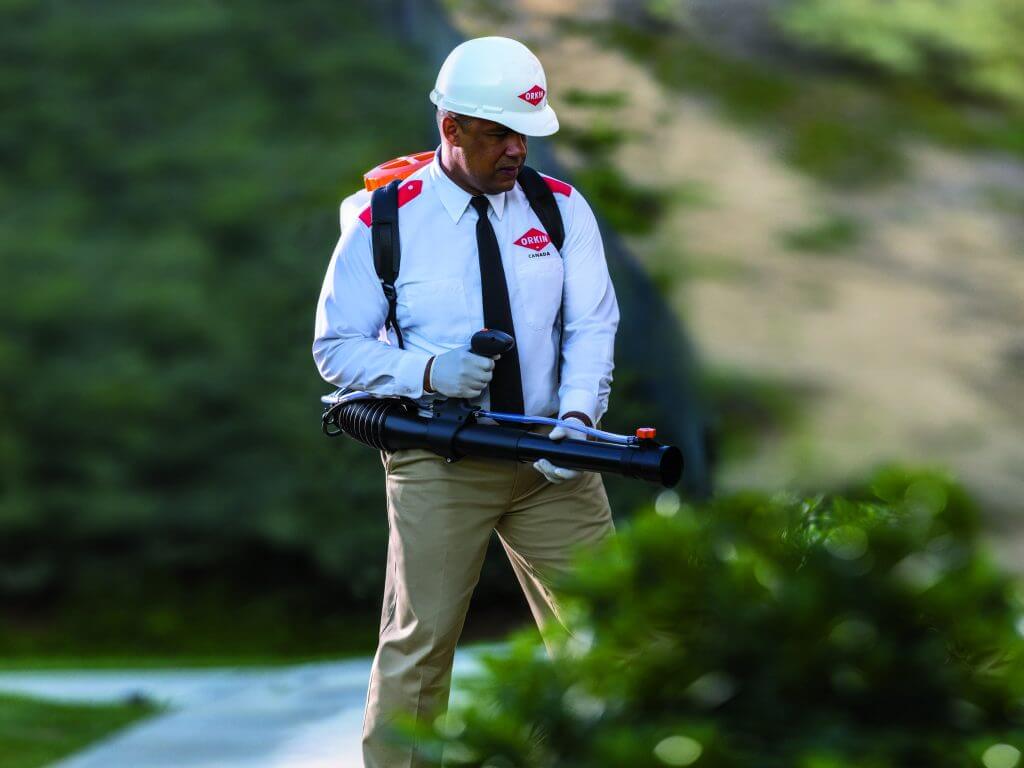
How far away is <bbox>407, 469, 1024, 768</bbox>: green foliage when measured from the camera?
181 centimetres

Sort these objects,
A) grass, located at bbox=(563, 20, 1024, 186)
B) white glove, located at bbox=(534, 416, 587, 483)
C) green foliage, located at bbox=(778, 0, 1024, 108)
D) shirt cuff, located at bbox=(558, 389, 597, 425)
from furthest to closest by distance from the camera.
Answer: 1. grass, located at bbox=(563, 20, 1024, 186)
2. green foliage, located at bbox=(778, 0, 1024, 108)
3. shirt cuff, located at bbox=(558, 389, 597, 425)
4. white glove, located at bbox=(534, 416, 587, 483)

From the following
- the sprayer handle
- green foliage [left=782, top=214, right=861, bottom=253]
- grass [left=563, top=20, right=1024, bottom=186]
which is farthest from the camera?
green foliage [left=782, top=214, right=861, bottom=253]

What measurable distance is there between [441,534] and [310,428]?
14.1 ft

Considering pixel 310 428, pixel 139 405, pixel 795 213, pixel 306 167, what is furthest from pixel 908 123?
pixel 139 405

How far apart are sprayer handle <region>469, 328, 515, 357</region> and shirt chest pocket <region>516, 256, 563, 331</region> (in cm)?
20

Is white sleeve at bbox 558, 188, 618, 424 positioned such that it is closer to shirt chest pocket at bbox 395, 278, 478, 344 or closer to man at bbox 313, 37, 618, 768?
man at bbox 313, 37, 618, 768

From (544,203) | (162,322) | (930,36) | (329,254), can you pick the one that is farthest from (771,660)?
(162,322)

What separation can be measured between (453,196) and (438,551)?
0.76 m

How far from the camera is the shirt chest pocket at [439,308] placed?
10.7ft

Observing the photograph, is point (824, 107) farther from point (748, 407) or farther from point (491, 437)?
point (491, 437)

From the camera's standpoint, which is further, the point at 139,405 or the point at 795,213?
the point at 139,405

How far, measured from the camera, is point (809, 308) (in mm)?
7258

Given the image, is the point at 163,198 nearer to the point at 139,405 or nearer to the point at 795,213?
the point at 139,405

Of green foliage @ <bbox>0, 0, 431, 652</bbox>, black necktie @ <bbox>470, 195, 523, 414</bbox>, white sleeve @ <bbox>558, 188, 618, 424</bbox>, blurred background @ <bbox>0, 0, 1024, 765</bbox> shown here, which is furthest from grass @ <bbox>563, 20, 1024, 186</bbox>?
black necktie @ <bbox>470, 195, 523, 414</bbox>
